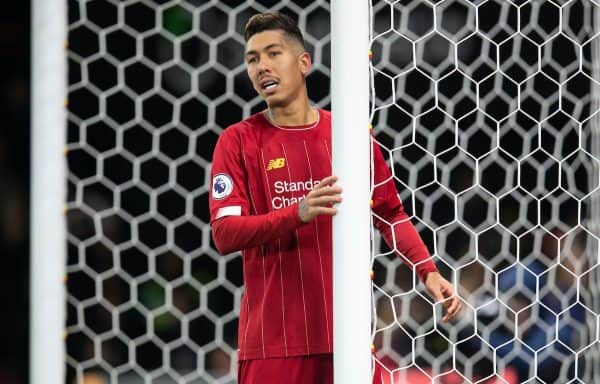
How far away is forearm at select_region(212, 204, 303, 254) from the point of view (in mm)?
1155

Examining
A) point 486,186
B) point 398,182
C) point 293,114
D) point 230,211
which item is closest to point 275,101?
point 293,114

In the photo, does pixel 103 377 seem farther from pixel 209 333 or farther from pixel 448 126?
pixel 448 126

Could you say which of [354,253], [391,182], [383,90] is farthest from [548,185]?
[354,253]

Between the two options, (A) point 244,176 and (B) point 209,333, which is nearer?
(A) point 244,176

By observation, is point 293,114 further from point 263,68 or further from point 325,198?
point 325,198

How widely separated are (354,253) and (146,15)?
5.03 ft

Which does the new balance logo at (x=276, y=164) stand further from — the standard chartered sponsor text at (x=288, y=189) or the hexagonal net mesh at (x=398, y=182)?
the hexagonal net mesh at (x=398, y=182)

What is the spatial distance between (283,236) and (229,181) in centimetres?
10

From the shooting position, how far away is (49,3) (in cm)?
115

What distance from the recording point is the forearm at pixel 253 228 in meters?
1.16

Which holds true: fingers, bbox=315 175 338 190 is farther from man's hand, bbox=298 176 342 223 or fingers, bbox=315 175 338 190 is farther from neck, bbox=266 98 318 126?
neck, bbox=266 98 318 126

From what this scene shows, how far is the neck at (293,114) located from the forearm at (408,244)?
169 mm

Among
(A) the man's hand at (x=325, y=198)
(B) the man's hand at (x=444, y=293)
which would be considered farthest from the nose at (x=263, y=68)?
(B) the man's hand at (x=444, y=293)

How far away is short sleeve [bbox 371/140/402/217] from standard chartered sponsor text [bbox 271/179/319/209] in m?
0.09
